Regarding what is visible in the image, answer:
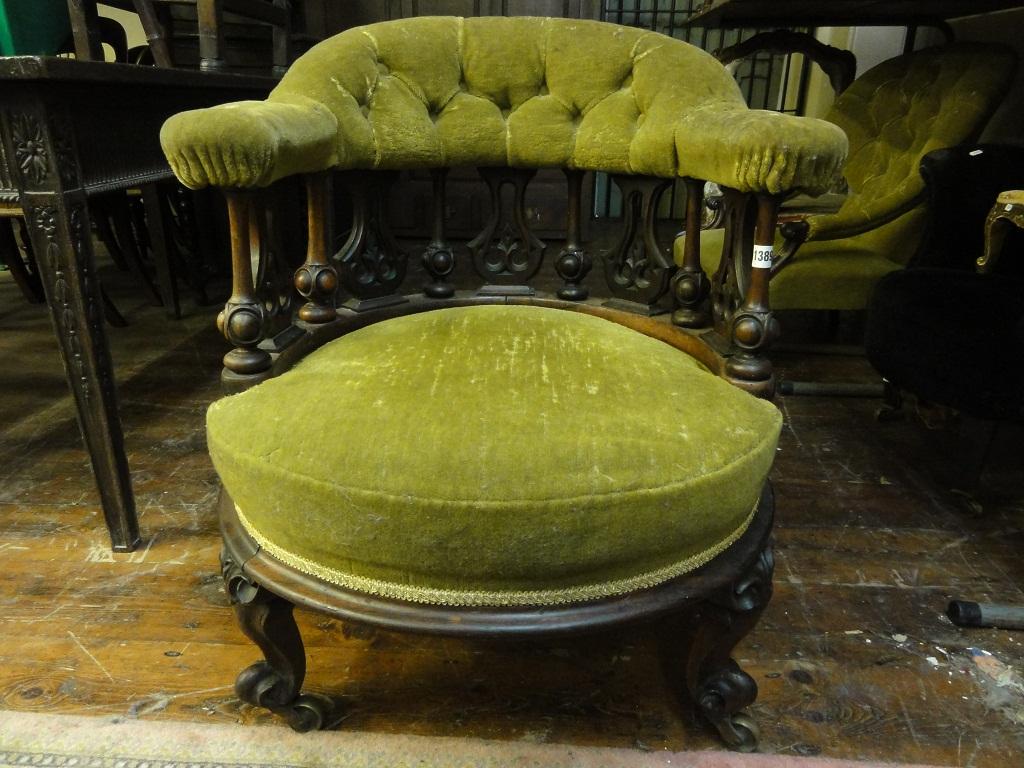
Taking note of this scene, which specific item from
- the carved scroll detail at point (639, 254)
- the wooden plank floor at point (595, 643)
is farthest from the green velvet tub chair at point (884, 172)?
the carved scroll detail at point (639, 254)

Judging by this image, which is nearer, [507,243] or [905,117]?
[507,243]

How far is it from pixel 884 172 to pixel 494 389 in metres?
1.98

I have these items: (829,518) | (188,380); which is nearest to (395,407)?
(829,518)

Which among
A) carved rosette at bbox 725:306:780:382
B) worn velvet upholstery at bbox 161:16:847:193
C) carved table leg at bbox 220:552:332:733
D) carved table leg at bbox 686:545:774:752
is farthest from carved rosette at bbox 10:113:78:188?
carved table leg at bbox 686:545:774:752

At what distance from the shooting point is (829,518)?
1.49 m

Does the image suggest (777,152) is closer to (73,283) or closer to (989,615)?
(989,615)

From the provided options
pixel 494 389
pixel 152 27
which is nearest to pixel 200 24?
pixel 152 27

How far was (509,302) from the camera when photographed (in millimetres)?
1256

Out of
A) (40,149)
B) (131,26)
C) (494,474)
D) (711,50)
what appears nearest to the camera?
(494,474)

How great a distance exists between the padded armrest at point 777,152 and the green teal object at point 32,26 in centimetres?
174

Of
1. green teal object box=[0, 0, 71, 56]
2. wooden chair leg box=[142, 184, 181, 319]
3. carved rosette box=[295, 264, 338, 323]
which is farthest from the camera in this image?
wooden chair leg box=[142, 184, 181, 319]

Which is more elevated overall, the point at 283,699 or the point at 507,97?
the point at 507,97

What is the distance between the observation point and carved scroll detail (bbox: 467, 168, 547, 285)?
1.25 meters

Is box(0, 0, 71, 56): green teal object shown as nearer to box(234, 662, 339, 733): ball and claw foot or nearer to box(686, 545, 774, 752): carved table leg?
box(234, 662, 339, 733): ball and claw foot
